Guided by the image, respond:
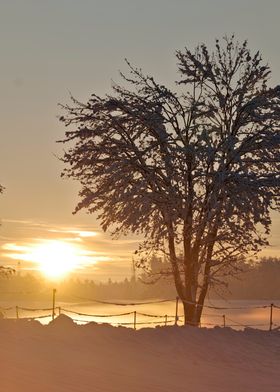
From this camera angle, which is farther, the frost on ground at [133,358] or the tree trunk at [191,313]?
the tree trunk at [191,313]

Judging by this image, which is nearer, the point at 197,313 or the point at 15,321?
the point at 15,321

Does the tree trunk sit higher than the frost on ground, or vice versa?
the tree trunk

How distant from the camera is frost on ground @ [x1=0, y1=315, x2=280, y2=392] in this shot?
42.7ft

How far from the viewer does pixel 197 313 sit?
24859mm

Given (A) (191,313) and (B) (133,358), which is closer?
(B) (133,358)

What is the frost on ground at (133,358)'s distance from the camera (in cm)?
1302

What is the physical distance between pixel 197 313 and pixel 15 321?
8249 millimetres

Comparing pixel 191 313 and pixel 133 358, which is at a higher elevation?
pixel 191 313

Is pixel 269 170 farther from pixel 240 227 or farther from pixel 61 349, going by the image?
pixel 61 349

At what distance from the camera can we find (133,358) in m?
16.8

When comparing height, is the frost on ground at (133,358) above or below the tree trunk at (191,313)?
below

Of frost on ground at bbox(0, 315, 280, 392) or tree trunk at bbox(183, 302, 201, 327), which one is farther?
tree trunk at bbox(183, 302, 201, 327)

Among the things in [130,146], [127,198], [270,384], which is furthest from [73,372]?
[130,146]

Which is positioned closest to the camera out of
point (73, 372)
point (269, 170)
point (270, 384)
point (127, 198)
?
point (73, 372)
